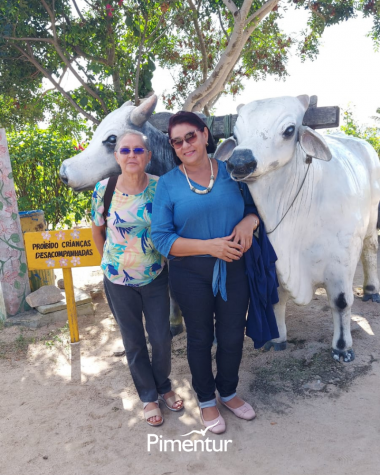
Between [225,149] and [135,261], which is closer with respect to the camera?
[135,261]

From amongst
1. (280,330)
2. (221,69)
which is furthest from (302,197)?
(221,69)

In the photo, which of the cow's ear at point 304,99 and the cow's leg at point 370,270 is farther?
the cow's leg at point 370,270

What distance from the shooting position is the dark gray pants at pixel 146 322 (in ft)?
8.42

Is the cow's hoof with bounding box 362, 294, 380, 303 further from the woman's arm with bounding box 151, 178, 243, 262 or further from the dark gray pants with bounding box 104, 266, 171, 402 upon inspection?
the woman's arm with bounding box 151, 178, 243, 262

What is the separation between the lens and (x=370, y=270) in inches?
174

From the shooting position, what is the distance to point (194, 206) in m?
2.25

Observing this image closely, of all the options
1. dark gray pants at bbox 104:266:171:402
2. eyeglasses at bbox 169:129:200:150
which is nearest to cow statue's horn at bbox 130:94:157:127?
eyeglasses at bbox 169:129:200:150

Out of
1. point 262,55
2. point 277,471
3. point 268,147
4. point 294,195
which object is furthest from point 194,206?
point 262,55

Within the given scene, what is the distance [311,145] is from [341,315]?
53.1 inches

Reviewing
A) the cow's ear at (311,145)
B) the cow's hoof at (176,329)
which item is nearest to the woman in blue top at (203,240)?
the cow's ear at (311,145)

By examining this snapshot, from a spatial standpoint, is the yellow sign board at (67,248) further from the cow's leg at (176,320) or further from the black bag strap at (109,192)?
the black bag strap at (109,192)

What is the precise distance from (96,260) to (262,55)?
5.76 metres

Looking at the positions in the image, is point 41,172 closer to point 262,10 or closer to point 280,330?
point 262,10

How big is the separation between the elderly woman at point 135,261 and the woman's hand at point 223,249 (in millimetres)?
451
